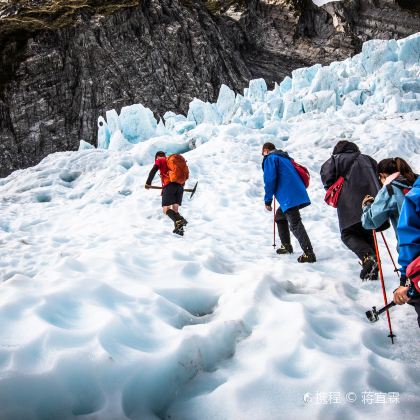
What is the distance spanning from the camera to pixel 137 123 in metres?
19.3

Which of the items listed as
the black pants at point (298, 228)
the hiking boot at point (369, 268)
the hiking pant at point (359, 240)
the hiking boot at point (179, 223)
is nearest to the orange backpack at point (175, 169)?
the hiking boot at point (179, 223)

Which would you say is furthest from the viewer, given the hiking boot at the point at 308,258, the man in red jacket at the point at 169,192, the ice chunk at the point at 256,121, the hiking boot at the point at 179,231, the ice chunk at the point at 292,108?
the ice chunk at the point at 292,108

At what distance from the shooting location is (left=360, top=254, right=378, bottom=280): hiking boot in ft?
13.3

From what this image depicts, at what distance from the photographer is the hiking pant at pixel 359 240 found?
415cm

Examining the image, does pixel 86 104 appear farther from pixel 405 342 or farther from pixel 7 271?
pixel 405 342

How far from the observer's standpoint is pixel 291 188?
5.06 metres

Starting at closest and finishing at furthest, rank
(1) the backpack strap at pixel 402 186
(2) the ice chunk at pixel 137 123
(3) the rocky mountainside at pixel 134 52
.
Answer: (1) the backpack strap at pixel 402 186 → (2) the ice chunk at pixel 137 123 → (3) the rocky mountainside at pixel 134 52

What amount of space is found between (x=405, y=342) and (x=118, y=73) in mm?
46450

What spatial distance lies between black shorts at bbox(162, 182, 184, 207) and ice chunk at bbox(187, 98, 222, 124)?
16720 mm

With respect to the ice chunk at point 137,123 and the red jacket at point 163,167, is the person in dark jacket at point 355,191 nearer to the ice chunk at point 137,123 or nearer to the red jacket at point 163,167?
the red jacket at point 163,167

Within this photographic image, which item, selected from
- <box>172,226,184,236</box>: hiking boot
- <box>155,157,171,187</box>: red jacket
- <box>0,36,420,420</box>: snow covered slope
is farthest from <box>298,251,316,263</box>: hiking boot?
<box>155,157,171,187</box>: red jacket

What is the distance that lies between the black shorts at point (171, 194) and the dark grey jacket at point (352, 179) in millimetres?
3209

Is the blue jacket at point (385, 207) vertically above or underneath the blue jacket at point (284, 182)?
above

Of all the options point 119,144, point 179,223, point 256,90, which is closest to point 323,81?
point 256,90
